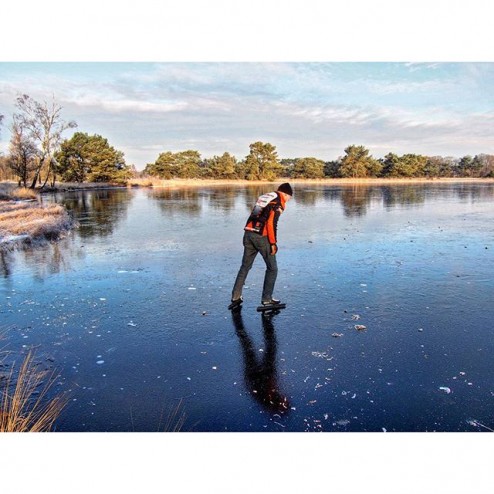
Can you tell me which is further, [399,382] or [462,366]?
[462,366]

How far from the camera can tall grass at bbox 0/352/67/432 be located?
3.20 m

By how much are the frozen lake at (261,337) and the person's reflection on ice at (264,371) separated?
0.7 inches

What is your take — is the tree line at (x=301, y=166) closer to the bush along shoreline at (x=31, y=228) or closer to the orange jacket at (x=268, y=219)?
the bush along shoreline at (x=31, y=228)

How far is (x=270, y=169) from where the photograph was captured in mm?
63969

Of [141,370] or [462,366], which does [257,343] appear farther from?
[462,366]

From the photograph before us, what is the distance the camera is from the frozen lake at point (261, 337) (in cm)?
340

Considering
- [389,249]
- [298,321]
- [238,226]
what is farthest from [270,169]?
[298,321]

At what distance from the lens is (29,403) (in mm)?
3531

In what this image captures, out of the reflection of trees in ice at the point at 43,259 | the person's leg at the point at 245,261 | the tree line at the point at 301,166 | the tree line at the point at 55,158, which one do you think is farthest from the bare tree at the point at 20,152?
the tree line at the point at 301,166

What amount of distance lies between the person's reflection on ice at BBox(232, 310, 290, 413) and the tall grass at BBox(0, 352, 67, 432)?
1.72 metres

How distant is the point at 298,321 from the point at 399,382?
1.71 metres

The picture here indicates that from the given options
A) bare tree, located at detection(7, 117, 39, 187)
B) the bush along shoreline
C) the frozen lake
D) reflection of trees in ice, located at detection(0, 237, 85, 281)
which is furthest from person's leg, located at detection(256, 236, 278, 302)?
bare tree, located at detection(7, 117, 39, 187)

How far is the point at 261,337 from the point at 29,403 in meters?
2.49

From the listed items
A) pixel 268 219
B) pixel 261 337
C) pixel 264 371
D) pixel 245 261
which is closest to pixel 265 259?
pixel 245 261
